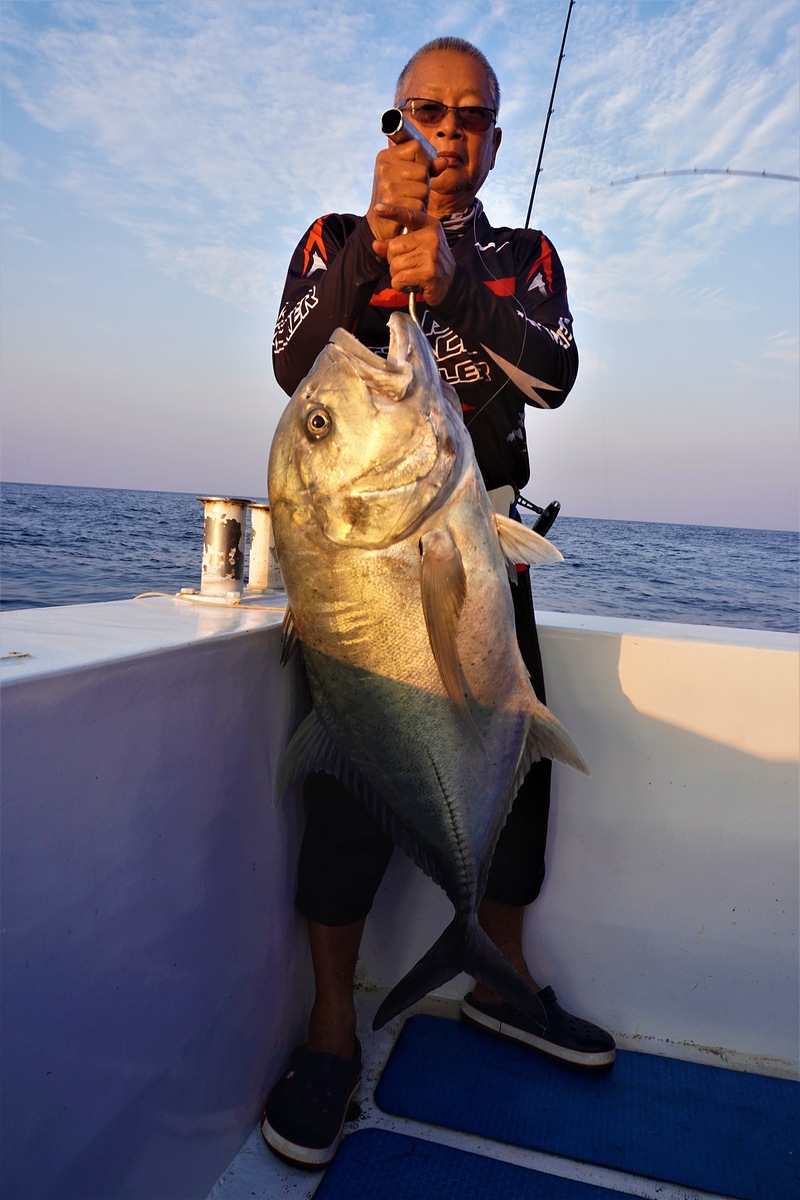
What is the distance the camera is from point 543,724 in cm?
199

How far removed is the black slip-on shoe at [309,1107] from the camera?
6.36ft

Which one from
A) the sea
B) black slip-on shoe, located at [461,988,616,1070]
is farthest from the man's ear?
the sea

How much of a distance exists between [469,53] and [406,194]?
0.84 metres

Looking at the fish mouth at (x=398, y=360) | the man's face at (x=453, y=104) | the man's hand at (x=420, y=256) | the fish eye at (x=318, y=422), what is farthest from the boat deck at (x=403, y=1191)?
the man's face at (x=453, y=104)

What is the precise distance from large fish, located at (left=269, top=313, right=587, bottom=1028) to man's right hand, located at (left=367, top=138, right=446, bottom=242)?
238mm

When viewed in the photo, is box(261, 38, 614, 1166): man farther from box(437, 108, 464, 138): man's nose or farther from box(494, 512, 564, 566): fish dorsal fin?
box(494, 512, 564, 566): fish dorsal fin

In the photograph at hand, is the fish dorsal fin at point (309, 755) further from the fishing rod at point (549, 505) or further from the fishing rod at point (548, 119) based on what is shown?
the fishing rod at point (548, 119)

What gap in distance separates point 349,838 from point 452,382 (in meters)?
1.35

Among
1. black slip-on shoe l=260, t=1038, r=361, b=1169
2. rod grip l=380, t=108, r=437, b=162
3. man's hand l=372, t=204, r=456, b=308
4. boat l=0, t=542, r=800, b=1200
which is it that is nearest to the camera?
boat l=0, t=542, r=800, b=1200

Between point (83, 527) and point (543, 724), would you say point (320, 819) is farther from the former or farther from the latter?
point (83, 527)

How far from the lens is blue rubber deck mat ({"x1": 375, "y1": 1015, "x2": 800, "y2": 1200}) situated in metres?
2.01

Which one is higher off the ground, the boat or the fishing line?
the fishing line

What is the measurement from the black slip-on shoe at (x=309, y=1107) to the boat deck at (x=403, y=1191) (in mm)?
38

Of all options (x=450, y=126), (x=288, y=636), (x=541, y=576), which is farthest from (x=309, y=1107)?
(x=541, y=576)
